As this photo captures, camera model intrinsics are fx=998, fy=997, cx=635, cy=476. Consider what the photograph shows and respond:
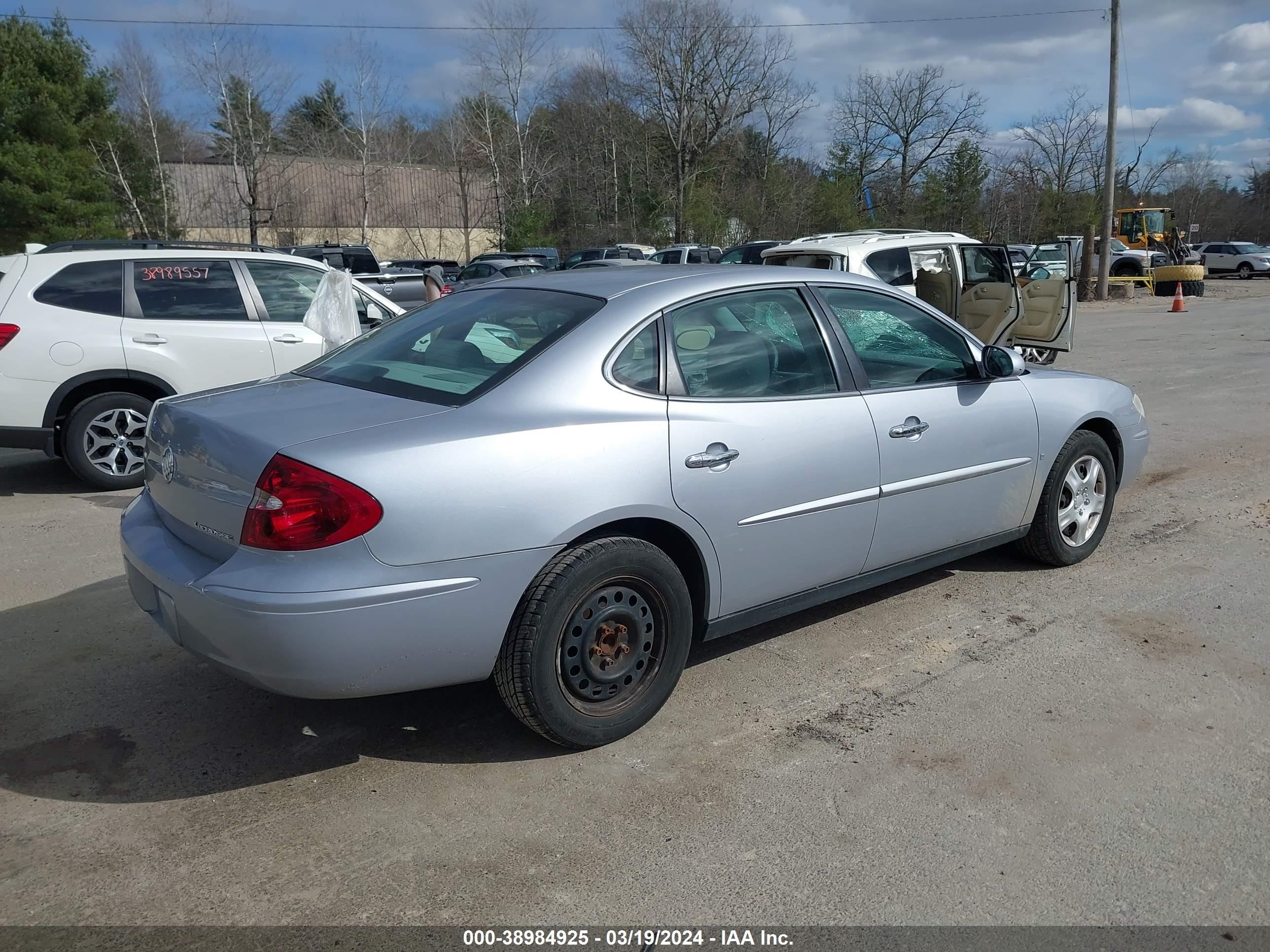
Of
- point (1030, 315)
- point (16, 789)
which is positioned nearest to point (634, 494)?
point (16, 789)

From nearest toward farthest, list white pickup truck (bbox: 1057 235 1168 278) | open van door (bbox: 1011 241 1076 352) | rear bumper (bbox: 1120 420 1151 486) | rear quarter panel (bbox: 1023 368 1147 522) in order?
rear quarter panel (bbox: 1023 368 1147 522)
rear bumper (bbox: 1120 420 1151 486)
open van door (bbox: 1011 241 1076 352)
white pickup truck (bbox: 1057 235 1168 278)

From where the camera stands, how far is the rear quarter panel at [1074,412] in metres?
4.85

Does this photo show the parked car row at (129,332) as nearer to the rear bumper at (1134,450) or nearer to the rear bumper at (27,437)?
the rear bumper at (27,437)

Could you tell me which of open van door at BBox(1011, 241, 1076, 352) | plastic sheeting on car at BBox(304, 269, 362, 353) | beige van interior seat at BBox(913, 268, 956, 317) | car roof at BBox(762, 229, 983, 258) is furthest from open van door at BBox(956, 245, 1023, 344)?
plastic sheeting on car at BBox(304, 269, 362, 353)

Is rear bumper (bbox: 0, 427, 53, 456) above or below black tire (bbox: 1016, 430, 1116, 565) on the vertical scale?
above

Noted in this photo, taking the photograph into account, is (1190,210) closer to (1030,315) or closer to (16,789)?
(1030,315)

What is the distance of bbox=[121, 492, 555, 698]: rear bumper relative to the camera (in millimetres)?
2867

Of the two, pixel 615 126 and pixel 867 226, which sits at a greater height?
pixel 615 126

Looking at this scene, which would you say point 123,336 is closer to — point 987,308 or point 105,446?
point 105,446

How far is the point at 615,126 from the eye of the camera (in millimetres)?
45250

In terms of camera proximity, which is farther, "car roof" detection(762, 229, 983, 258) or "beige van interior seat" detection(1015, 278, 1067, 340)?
"beige van interior seat" detection(1015, 278, 1067, 340)

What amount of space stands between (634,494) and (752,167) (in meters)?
42.2

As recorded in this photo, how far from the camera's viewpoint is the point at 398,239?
5022 cm

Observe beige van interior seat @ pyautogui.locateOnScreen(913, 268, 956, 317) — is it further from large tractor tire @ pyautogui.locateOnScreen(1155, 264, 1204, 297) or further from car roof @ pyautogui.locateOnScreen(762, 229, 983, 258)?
large tractor tire @ pyautogui.locateOnScreen(1155, 264, 1204, 297)
